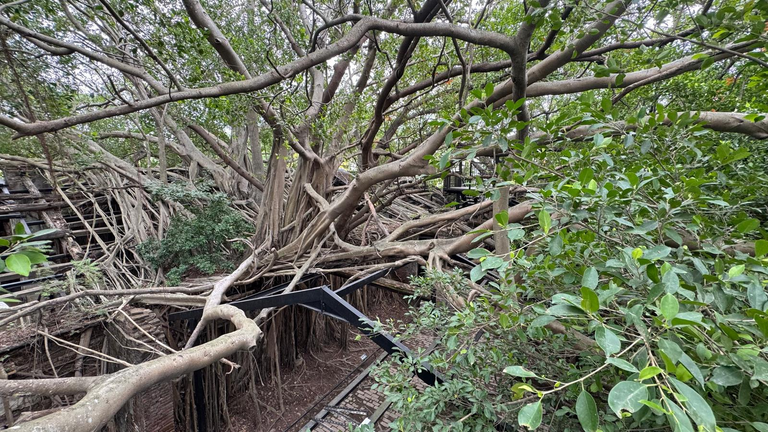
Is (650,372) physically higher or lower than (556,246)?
lower

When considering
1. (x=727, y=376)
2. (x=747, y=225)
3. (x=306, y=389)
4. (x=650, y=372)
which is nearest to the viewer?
(x=650, y=372)

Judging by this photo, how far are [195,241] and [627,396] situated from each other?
395cm

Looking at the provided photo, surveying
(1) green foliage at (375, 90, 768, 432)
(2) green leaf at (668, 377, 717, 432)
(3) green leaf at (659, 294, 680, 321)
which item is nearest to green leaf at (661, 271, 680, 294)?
(1) green foliage at (375, 90, 768, 432)

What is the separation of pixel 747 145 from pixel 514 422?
7.20 ft

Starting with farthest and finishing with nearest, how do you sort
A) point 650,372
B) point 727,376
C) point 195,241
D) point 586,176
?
point 195,241
point 586,176
point 727,376
point 650,372

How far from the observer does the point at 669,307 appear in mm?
578

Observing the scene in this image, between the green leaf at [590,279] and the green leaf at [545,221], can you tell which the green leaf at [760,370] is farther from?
the green leaf at [545,221]

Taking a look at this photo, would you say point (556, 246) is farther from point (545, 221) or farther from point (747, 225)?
point (747, 225)

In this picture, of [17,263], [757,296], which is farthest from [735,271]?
[17,263]

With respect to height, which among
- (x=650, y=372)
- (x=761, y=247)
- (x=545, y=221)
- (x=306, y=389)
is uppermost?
(x=545, y=221)

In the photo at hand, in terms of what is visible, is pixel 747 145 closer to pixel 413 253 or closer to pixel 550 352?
pixel 550 352

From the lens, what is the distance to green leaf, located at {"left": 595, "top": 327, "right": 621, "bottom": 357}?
22.0 inches

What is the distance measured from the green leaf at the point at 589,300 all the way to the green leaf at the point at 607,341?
0.04 m

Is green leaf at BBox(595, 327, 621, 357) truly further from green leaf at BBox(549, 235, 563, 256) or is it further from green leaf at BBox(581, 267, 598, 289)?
green leaf at BBox(549, 235, 563, 256)
